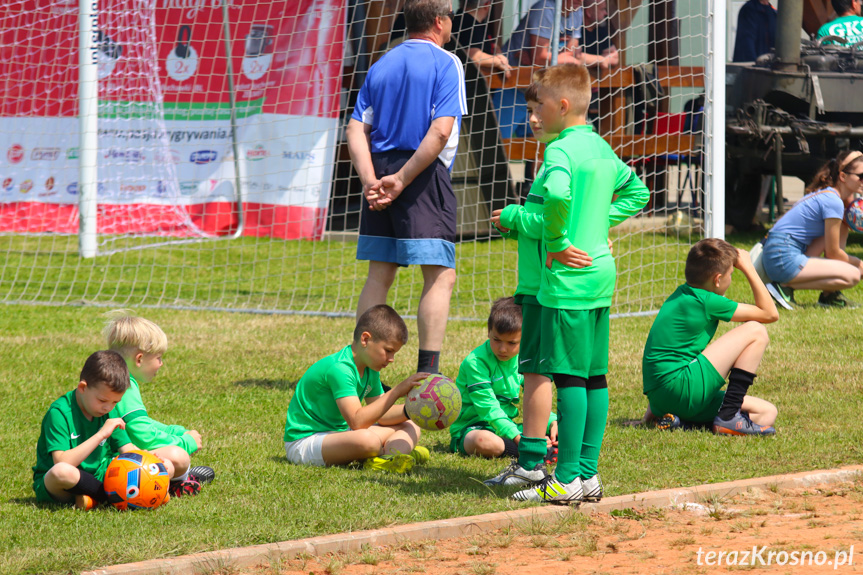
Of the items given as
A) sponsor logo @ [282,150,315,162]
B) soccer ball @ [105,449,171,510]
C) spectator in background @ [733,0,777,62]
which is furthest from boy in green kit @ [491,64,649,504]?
spectator in background @ [733,0,777,62]

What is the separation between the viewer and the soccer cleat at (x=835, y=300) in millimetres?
8602

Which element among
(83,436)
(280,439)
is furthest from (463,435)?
(83,436)

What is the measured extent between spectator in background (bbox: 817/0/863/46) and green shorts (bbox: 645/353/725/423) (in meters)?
7.98

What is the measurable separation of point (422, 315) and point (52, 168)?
Result: 975cm

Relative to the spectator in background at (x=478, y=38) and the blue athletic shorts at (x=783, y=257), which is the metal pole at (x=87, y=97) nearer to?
the spectator in background at (x=478, y=38)

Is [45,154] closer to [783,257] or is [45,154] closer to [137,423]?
[783,257]

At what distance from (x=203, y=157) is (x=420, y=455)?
9.32 metres

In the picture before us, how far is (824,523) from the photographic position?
12.3 ft

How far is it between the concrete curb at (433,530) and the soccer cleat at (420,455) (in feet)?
3.24

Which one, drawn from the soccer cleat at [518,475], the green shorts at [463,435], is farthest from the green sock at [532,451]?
the green shorts at [463,435]

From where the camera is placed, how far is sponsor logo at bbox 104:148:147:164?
13.0m

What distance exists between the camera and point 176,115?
13234 millimetres

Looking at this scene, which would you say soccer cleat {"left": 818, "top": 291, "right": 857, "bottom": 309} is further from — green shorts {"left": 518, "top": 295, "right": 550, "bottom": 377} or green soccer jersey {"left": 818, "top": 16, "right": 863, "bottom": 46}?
green shorts {"left": 518, "top": 295, "right": 550, "bottom": 377}

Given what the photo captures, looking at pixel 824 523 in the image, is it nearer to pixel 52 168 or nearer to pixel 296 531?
pixel 296 531
